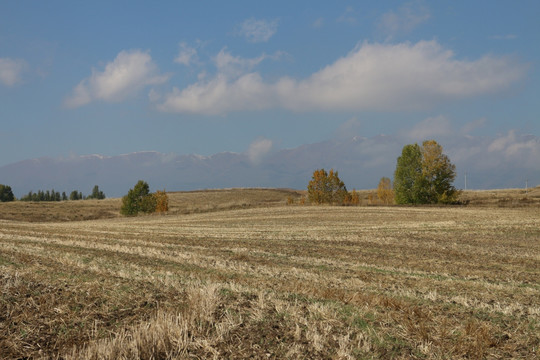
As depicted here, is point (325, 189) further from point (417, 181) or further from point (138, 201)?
point (138, 201)

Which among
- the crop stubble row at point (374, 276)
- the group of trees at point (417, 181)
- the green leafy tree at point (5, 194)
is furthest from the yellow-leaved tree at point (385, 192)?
the green leafy tree at point (5, 194)

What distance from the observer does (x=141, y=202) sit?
4085 inches

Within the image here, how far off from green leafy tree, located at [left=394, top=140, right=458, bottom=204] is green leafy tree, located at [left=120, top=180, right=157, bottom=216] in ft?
181

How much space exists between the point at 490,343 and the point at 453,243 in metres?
23.9

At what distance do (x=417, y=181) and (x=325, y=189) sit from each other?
1840 cm

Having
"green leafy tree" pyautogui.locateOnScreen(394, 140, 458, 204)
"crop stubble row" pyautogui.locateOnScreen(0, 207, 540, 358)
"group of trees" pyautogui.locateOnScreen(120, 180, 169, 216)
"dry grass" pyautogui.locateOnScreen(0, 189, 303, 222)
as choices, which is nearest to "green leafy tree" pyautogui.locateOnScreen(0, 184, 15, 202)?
"dry grass" pyautogui.locateOnScreen(0, 189, 303, 222)

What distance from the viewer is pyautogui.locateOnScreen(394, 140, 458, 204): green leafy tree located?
85375 millimetres

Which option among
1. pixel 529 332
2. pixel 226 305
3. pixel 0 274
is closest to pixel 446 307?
pixel 529 332

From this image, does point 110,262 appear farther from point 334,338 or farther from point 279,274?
point 334,338

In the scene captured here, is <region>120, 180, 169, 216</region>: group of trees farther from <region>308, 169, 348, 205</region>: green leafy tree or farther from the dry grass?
<region>308, 169, 348, 205</region>: green leafy tree

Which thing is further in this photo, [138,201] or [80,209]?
[80,209]

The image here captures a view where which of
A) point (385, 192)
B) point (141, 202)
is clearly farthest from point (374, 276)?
point (385, 192)

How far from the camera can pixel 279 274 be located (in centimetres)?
1639

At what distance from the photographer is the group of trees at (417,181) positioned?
85562mm
